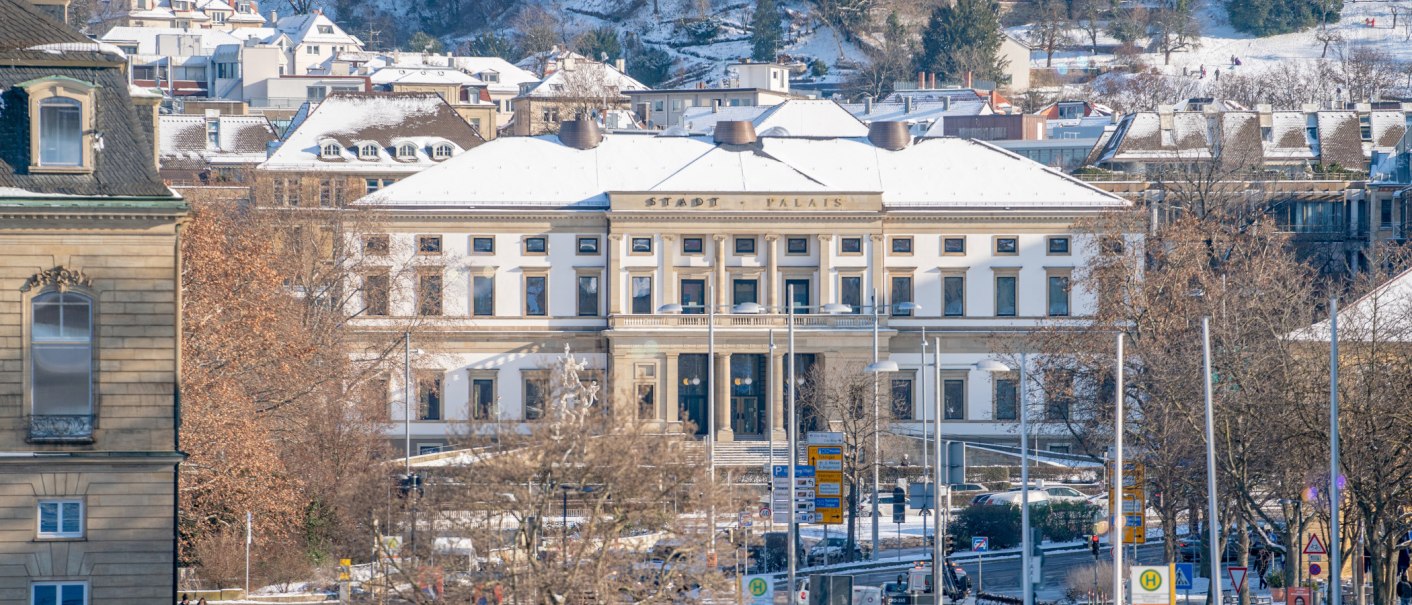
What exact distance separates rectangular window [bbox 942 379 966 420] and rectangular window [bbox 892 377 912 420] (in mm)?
1356

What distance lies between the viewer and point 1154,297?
279 feet

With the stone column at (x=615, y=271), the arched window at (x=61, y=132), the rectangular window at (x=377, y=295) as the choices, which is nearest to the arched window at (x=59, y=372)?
the arched window at (x=61, y=132)

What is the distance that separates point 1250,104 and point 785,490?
392 feet

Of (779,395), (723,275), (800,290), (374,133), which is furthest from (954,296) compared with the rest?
(374,133)

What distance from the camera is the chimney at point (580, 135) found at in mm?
121188

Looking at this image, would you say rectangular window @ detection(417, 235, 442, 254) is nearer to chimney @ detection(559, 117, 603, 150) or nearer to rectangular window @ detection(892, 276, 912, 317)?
chimney @ detection(559, 117, 603, 150)

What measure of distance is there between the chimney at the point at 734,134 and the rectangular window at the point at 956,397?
13665 mm

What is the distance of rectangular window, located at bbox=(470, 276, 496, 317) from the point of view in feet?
380

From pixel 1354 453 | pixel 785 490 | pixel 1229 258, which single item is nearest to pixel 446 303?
pixel 1229 258

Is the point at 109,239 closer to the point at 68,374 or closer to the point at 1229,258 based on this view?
the point at 68,374

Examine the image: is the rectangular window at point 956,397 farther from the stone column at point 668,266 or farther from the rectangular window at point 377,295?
the rectangular window at point 377,295

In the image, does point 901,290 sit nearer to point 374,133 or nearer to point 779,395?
point 779,395

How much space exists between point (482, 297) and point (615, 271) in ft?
17.2

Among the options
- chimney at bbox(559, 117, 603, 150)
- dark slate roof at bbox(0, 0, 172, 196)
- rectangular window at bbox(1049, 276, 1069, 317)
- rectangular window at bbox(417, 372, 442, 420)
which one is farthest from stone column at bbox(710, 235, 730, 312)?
dark slate roof at bbox(0, 0, 172, 196)
